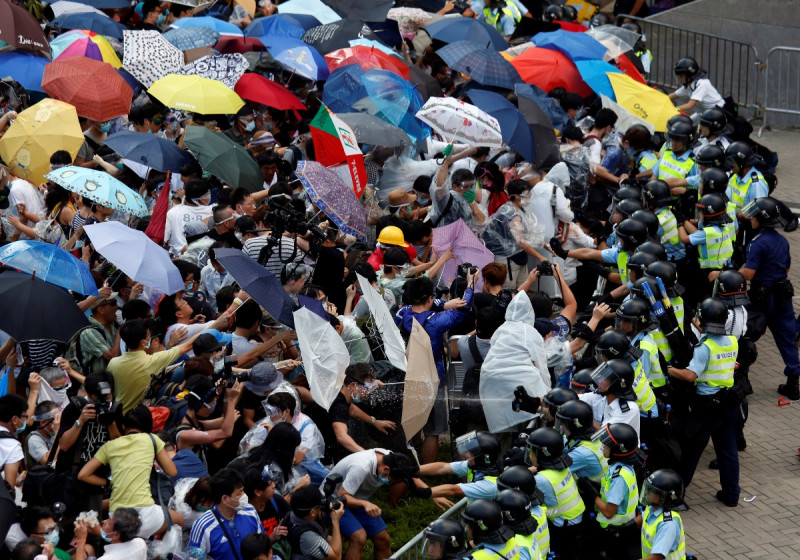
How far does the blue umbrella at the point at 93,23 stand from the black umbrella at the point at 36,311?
23.8 feet

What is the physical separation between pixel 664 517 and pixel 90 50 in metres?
9.11

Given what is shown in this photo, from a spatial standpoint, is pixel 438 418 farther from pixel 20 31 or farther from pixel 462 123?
pixel 20 31

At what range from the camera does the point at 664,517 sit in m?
8.50

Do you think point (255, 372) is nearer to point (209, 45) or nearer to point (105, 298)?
point (105, 298)

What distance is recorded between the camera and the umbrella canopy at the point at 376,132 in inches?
482

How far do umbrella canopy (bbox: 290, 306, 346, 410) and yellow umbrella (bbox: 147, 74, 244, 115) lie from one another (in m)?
4.86

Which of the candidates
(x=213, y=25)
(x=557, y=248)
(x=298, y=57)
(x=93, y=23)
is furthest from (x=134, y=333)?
(x=93, y=23)

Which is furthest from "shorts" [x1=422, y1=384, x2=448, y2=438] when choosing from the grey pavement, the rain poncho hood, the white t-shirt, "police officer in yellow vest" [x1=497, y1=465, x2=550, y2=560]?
the white t-shirt

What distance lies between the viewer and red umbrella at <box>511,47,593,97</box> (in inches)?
627

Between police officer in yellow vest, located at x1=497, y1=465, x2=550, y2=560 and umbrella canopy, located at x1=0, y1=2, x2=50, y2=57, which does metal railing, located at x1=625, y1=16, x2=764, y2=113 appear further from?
police officer in yellow vest, located at x1=497, y1=465, x2=550, y2=560

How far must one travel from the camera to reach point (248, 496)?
7656mm

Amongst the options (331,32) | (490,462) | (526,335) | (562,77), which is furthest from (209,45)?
(490,462)

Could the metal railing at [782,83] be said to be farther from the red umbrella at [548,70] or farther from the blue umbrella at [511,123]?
the blue umbrella at [511,123]

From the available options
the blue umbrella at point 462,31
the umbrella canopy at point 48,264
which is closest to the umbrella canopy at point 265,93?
the blue umbrella at point 462,31
